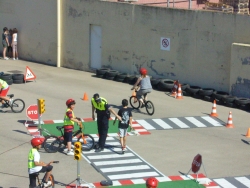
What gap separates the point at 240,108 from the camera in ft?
77.3

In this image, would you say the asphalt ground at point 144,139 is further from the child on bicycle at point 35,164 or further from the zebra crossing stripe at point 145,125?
the child on bicycle at point 35,164

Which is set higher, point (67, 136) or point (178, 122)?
point (67, 136)

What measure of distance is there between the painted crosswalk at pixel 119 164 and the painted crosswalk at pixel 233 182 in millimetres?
1497

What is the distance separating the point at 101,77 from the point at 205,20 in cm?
602

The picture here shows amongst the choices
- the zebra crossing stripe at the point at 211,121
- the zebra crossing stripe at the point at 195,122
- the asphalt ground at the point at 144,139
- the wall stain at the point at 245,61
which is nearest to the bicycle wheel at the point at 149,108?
the asphalt ground at the point at 144,139

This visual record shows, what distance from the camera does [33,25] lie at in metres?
31.8

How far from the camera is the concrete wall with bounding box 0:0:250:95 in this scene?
25.1 m

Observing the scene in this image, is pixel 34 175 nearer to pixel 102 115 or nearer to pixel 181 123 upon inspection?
pixel 102 115

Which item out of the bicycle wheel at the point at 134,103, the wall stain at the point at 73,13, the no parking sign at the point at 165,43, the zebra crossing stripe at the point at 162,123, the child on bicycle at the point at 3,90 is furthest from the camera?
the wall stain at the point at 73,13

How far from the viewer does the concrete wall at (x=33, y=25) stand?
1222 inches

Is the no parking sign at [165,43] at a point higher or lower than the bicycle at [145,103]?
higher

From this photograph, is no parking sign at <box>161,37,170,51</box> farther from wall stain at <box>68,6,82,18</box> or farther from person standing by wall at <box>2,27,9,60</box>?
person standing by wall at <box>2,27,9,60</box>

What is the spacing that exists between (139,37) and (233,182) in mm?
13204

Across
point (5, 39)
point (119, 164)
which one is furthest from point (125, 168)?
point (5, 39)
